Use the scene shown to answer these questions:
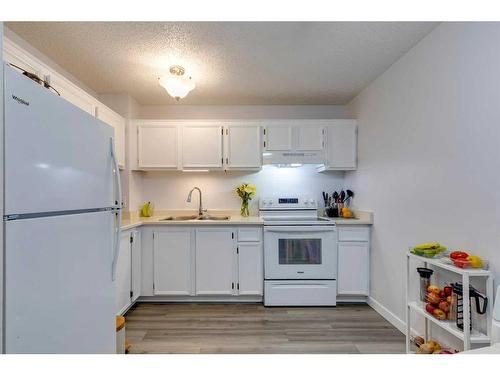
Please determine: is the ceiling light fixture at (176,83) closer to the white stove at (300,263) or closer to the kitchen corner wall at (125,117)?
the kitchen corner wall at (125,117)

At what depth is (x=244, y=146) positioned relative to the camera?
3.15 metres

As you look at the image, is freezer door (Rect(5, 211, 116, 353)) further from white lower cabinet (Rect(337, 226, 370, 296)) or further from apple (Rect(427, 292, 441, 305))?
white lower cabinet (Rect(337, 226, 370, 296))

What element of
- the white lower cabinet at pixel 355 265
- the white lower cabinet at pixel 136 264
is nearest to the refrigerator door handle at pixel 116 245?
the white lower cabinet at pixel 136 264

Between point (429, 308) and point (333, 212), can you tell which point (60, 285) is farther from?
point (333, 212)

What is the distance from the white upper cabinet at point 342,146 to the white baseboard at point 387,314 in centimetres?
150

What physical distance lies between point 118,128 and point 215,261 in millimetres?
1801

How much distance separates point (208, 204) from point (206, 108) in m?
1.27

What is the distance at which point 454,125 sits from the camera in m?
1.66

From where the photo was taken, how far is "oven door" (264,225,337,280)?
2766mm

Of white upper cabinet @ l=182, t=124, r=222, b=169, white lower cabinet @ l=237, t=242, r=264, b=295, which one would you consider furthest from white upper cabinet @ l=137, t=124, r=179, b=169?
white lower cabinet @ l=237, t=242, r=264, b=295

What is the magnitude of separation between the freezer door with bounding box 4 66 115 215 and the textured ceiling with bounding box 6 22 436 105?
1054 millimetres

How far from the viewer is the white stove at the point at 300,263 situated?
273 cm

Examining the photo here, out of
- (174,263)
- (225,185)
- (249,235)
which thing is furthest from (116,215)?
(225,185)

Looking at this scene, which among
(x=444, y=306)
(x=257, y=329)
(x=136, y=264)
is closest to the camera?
(x=444, y=306)
